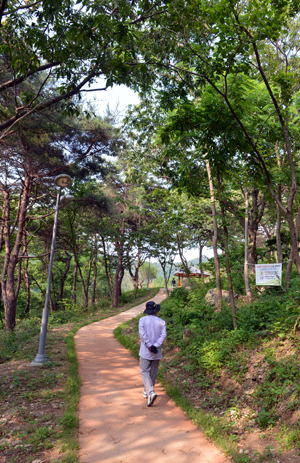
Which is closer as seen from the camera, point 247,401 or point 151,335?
point 247,401

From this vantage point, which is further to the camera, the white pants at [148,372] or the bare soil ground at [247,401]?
the white pants at [148,372]

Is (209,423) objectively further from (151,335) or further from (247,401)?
(151,335)

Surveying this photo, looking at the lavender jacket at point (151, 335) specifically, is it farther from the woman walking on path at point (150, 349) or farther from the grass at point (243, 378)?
the grass at point (243, 378)

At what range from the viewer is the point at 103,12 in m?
5.00

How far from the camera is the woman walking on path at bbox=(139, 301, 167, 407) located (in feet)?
17.5

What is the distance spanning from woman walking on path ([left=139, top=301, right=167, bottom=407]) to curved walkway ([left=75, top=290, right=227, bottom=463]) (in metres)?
0.36

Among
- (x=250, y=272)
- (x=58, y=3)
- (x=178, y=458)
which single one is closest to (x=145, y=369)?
(x=178, y=458)

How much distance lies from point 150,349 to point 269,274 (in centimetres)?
391

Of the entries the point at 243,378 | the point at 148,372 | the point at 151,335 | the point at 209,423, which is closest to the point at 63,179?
the point at 151,335

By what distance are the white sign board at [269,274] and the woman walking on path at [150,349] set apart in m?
3.38

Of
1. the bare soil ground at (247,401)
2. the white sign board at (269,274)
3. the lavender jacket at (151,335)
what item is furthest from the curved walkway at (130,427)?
the white sign board at (269,274)

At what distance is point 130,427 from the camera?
4.34m

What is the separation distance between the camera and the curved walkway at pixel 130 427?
3.64m

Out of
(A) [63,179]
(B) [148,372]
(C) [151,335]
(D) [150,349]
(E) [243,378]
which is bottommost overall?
(E) [243,378]
